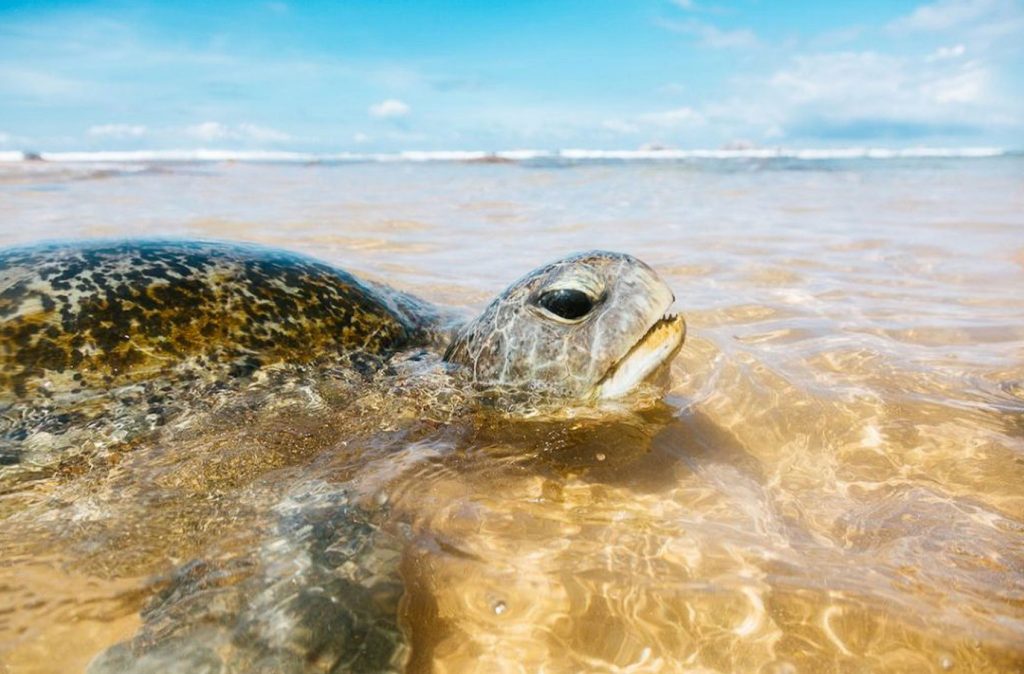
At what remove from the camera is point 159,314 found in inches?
112

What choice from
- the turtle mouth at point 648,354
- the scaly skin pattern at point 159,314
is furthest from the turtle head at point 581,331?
the scaly skin pattern at point 159,314

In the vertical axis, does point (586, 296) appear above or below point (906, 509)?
above

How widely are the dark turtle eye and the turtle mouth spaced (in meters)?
0.29

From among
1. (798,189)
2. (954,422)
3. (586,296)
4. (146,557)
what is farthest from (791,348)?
(798,189)

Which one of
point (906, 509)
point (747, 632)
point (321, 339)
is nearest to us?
point (747, 632)

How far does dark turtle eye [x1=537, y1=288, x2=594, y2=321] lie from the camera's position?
9.46 feet

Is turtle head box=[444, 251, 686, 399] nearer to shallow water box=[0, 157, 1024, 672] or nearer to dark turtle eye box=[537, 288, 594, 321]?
dark turtle eye box=[537, 288, 594, 321]

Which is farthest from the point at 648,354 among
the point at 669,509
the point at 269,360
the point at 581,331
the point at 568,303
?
the point at 269,360

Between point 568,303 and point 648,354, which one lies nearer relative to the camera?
point 648,354

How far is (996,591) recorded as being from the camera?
170 cm

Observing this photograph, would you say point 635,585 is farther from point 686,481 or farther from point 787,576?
point 686,481

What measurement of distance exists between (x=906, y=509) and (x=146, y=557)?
2.43m

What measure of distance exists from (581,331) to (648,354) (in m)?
0.31

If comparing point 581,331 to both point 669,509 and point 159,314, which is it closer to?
point 669,509
